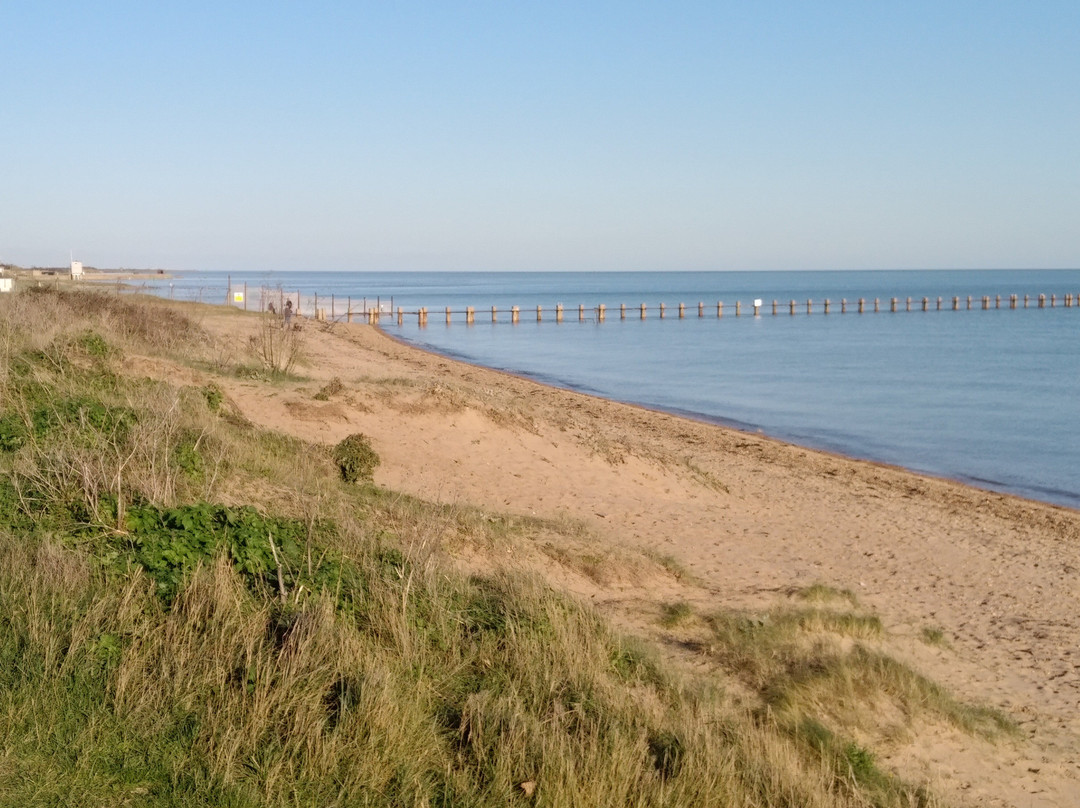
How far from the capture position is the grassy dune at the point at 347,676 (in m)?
4.54

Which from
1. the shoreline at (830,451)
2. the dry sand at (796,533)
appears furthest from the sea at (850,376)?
the dry sand at (796,533)

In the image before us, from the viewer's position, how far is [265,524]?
22.5 feet

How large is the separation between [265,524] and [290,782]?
2.67 meters

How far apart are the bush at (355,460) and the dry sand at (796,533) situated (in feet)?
1.66

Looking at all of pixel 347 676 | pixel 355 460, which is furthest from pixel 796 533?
pixel 347 676

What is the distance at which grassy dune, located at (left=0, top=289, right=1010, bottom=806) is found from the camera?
454 centimetres

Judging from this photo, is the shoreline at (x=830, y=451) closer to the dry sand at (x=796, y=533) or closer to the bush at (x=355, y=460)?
the dry sand at (x=796, y=533)

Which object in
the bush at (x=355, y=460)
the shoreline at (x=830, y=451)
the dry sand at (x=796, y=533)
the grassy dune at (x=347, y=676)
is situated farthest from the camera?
the shoreline at (x=830, y=451)

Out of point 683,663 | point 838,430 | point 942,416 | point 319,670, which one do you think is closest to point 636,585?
point 683,663

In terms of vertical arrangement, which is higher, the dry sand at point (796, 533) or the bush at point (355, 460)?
the bush at point (355, 460)

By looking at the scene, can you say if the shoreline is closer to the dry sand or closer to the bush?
the dry sand

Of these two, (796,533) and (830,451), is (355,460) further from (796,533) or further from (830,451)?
(830,451)

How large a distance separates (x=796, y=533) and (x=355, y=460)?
564 cm

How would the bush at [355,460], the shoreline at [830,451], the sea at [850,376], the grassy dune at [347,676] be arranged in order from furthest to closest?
the sea at [850,376]
the shoreline at [830,451]
the bush at [355,460]
the grassy dune at [347,676]
